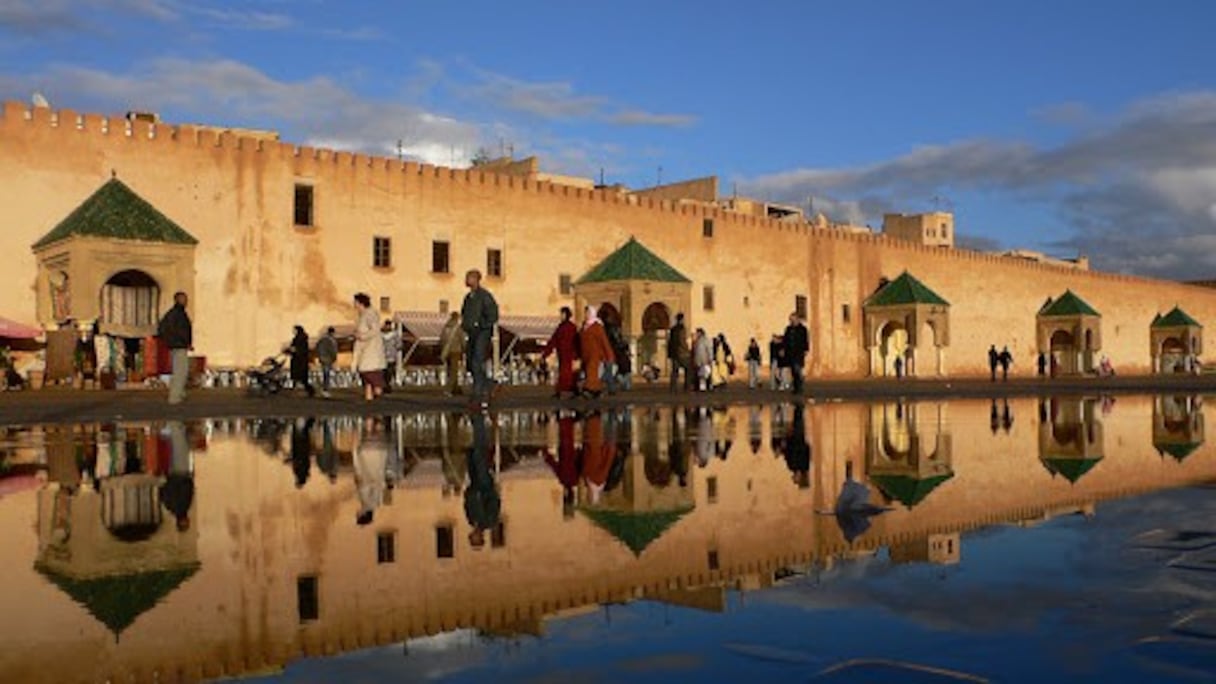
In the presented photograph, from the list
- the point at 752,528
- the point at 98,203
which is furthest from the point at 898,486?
the point at 98,203

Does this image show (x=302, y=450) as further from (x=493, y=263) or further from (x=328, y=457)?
(x=493, y=263)

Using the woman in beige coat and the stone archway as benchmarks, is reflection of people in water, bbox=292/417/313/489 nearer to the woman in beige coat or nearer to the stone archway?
the woman in beige coat

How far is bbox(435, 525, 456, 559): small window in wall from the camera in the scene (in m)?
3.95

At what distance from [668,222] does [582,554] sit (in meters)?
37.2

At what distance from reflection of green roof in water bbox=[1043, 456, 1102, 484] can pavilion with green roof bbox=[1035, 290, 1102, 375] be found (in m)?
52.2

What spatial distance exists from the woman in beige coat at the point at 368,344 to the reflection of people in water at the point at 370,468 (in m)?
6.10

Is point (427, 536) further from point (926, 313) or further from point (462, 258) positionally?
point (926, 313)

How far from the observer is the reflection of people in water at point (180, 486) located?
5035mm

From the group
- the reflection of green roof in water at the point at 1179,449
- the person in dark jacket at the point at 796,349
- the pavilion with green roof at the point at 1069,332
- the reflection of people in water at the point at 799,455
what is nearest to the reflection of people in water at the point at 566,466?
the reflection of people in water at the point at 799,455

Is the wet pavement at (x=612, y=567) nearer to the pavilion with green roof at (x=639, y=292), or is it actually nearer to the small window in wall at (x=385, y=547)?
the small window in wall at (x=385, y=547)

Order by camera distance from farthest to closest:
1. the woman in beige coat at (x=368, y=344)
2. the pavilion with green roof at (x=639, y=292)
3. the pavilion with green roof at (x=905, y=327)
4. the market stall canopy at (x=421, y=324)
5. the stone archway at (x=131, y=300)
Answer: the pavilion with green roof at (x=905, y=327)
the pavilion with green roof at (x=639, y=292)
the market stall canopy at (x=421, y=324)
the stone archway at (x=131, y=300)
the woman in beige coat at (x=368, y=344)

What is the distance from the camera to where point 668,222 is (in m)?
40.7

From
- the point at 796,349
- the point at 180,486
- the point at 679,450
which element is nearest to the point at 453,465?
the point at 180,486

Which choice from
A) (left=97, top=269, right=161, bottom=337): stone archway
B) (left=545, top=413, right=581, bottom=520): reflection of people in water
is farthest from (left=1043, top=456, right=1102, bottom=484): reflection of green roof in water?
(left=97, top=269, right=161, bottom=337): stone archway
